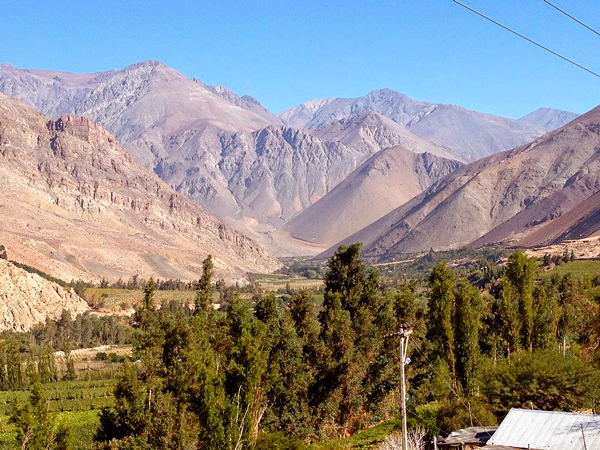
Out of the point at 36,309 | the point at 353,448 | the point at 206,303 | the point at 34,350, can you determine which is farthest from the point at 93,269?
the point at 353,448

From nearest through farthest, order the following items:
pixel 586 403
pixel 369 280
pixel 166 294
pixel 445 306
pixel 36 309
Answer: pixel 586 403 → pixel 445 306 → pixel 369 280 → pixel 36 309 → pixel 166 294

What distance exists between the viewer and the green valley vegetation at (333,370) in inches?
1423

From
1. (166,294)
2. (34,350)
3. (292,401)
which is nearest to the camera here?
(292,401)

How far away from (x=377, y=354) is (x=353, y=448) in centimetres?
1204

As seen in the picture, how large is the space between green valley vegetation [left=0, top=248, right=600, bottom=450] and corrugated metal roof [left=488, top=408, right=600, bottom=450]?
5558mm

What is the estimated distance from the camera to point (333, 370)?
45875 mm

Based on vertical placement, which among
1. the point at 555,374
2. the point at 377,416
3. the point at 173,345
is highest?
the point at 173,345

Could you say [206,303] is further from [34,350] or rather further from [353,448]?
[34,350]

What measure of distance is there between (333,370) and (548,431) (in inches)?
669

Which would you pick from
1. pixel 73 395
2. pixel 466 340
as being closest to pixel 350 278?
pixel 466 340

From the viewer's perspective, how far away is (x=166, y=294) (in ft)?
520

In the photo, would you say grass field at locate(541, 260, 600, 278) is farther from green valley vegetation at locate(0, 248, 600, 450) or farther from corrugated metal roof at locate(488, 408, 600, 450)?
corrugated metal roof at locate(488, 408, 600, 450)

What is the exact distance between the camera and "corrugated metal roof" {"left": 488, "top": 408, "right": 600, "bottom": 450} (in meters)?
30.1

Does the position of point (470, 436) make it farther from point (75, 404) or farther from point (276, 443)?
point (75, 404)
